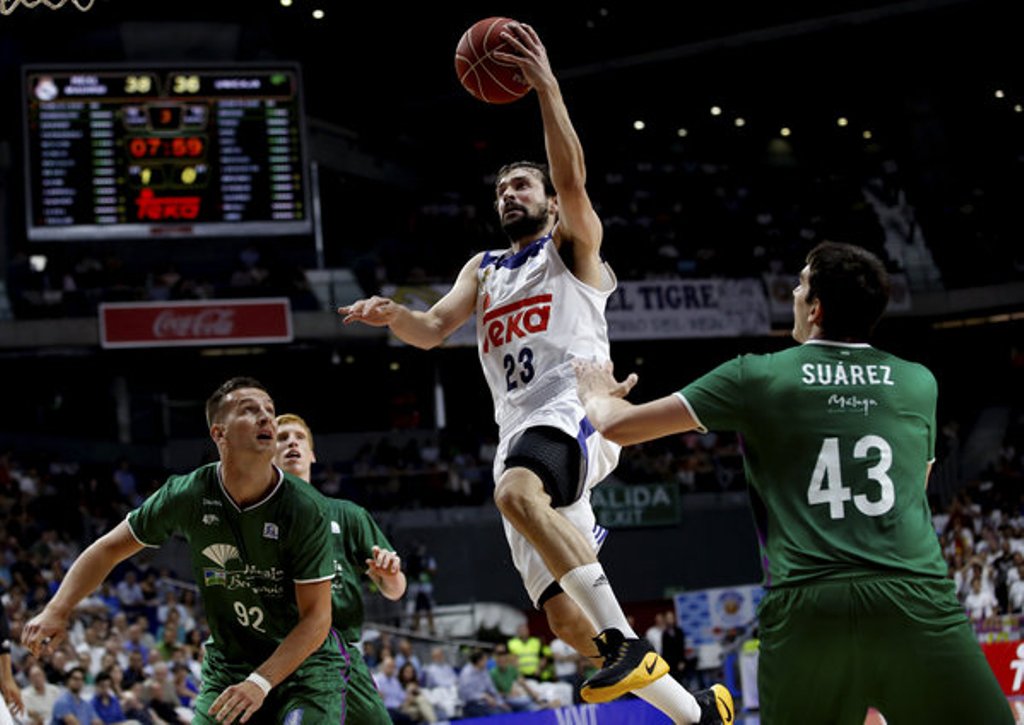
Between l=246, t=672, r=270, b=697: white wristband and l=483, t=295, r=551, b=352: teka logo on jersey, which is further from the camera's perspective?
l=483, t=295, r=551, b=352: teka logo on jersey

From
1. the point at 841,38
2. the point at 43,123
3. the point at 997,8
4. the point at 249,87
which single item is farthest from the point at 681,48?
the point at 43,123

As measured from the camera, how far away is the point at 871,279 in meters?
4.35

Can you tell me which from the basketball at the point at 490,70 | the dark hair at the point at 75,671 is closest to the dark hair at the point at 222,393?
the basketball at the point at 490,70

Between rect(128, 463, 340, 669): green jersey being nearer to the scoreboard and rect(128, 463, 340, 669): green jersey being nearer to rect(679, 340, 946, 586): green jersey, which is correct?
rect(679, 340, 946, 586): green jersey

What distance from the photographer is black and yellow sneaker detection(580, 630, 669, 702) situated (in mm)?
5281

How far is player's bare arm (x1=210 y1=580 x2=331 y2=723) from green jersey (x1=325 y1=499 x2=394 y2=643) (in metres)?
1.04

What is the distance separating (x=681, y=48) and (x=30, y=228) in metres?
17.6

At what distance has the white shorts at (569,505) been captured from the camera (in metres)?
6.26

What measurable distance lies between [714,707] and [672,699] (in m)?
0.28

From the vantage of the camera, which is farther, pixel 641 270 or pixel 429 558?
pixel 641 270

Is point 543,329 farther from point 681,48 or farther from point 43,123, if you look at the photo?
point 681,48

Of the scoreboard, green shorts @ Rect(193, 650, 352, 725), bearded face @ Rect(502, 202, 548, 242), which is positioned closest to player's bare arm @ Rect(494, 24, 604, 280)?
bearded face @ Rect(502, 202, 548, 242)

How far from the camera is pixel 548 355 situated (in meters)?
6.48

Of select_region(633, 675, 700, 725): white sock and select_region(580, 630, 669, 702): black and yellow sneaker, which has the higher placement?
select_region(580, 630, 669, 702): black and yellow sneaker
